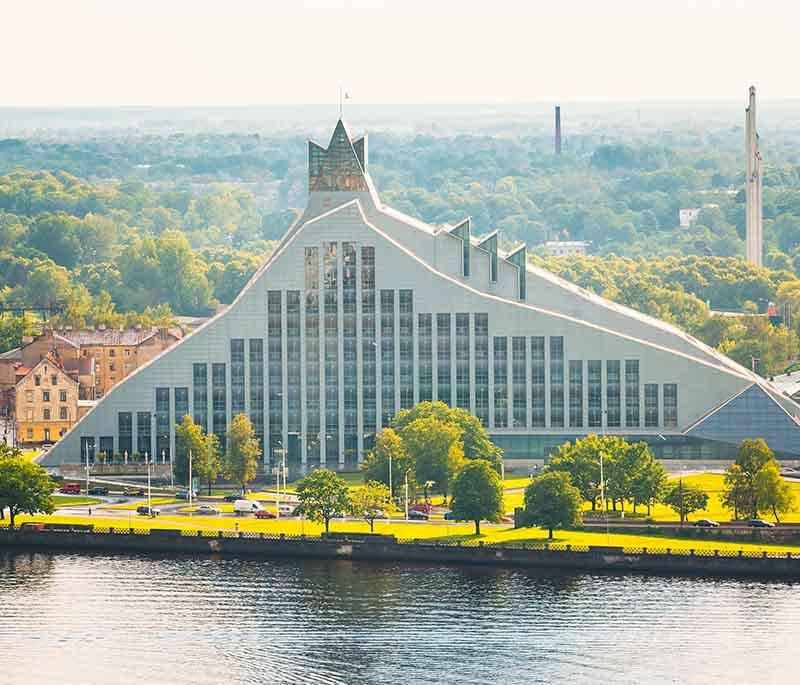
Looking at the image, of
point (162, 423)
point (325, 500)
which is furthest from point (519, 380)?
point (325, 500)

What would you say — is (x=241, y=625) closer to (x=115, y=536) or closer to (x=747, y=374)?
(x=115, y=536)

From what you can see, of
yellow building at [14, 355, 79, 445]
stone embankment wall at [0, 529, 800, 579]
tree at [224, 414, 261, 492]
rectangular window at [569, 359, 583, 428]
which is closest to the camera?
stone embankment wall at [0, 529, 800, 579]

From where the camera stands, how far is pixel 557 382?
178125 mm

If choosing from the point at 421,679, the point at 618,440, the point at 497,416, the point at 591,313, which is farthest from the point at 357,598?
the point at 591,313

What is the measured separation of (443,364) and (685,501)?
31.5m

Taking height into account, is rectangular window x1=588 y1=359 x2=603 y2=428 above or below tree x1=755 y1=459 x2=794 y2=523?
above

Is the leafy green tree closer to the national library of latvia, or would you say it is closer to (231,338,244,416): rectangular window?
the national library of latvia

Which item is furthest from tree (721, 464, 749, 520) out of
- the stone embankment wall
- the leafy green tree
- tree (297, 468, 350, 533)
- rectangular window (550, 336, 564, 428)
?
rectangular window (550, 336, 564, 428)

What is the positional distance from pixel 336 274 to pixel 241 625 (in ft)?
178

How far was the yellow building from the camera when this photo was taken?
19150 cm

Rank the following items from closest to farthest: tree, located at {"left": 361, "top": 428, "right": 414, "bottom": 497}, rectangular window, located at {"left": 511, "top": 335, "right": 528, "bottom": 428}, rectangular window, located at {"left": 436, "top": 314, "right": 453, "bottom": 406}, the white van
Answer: the white van
tree, located at {"left": 361, "top": 428, "right": 414, "bottom": 497}
rectangular window, located at {"left": 511, "top": 335, "right": 528, "bottom": 428}
rectangular window, located at {"left": 436, "top": 314, "right": 453, "bottom": 406}

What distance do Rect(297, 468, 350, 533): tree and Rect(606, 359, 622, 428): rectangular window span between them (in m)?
30.2

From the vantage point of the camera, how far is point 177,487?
559ft

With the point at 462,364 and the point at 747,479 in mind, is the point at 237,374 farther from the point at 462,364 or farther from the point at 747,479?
the point at 747,479
